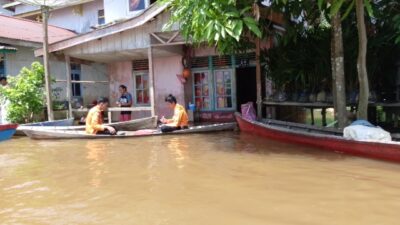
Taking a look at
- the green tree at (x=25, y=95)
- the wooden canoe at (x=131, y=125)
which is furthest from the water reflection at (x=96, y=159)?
the green tree at (x=25, y=95)

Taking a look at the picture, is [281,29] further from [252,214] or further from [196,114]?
[252,214]

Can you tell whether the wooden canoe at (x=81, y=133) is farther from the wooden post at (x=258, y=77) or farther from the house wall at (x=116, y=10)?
the house wall at (x=116, y=10)

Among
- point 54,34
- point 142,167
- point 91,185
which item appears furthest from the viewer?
point 54,34

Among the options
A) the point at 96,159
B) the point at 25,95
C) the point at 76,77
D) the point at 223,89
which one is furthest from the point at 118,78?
the point at 96,159

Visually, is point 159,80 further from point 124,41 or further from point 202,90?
point 124,41

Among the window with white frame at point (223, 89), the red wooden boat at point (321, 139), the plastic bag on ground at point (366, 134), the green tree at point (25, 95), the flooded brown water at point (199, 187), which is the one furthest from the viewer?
the window with white frame at point (223, 89)

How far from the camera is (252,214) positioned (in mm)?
4500

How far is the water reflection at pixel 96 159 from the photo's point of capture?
6467 mm

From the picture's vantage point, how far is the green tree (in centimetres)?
1248

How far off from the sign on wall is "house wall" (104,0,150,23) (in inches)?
7.1

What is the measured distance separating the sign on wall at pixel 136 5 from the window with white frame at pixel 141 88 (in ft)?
7.61

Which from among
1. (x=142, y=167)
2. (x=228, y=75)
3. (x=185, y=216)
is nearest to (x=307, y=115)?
(x=228, y=75)

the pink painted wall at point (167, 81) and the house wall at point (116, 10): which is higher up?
the house wall at point (116, 10)

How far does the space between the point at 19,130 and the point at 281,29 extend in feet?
25.5
